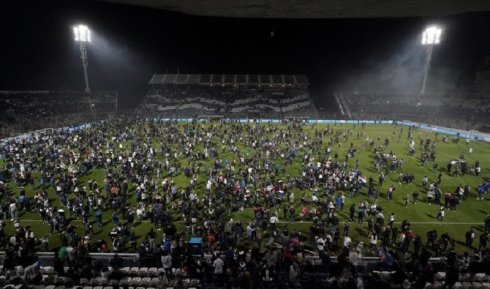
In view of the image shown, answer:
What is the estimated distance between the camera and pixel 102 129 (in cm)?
4509

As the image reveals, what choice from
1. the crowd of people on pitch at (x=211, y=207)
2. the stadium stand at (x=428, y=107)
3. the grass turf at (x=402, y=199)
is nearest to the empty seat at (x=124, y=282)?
the crowd of people on pitch at (x=211, y=207)

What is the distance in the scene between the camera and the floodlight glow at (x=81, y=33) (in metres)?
59.0

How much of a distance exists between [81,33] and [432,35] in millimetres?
63988

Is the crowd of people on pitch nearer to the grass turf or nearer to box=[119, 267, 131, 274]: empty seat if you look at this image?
the grass turf

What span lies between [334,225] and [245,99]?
Result: 59.9 m

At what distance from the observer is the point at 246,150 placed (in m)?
38.0

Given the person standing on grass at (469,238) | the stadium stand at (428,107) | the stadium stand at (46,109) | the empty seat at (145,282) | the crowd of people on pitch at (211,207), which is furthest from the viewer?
the stadium stand at (428,107)

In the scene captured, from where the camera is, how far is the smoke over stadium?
39.0 feet

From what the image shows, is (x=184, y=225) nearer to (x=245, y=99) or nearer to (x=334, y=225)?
(x=334, y=225)

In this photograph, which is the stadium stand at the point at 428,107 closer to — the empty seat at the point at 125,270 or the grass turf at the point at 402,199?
the grass turf at the point at 402,199

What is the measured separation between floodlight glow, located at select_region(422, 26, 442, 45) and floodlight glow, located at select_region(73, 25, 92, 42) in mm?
62137

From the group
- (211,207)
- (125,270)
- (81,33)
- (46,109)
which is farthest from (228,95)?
(125,270)

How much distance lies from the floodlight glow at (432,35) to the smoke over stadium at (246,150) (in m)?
0.33

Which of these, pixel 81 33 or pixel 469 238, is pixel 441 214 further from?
pixel 81 33
